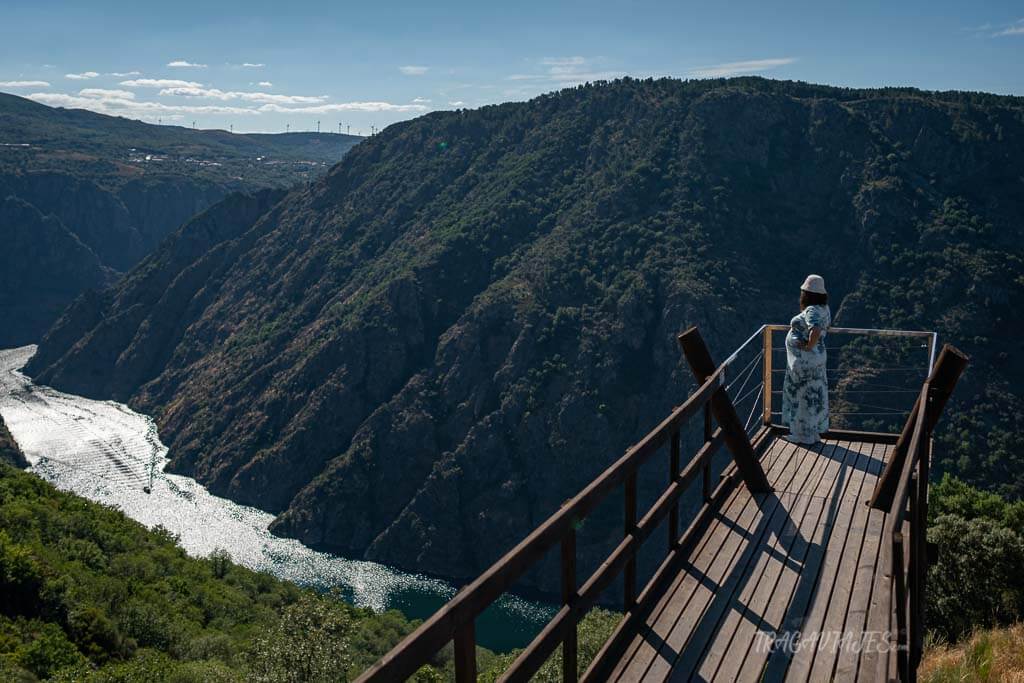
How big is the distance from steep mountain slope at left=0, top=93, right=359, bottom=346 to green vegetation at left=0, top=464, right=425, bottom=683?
363 feet

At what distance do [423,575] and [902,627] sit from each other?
52.2 m

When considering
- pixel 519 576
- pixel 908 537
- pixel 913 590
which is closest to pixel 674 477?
pixel 908 537

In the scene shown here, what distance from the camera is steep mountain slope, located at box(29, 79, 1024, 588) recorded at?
5584cm

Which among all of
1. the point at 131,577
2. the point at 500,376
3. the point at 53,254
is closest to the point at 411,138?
the point at 500,376

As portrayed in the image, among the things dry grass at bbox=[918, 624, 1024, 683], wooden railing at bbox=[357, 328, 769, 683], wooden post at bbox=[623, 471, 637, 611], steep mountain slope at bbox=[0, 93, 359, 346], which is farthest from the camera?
steep mountain slope at bbox=[0, 93, 359, 346]

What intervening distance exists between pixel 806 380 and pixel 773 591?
335 cm

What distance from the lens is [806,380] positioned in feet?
25.8

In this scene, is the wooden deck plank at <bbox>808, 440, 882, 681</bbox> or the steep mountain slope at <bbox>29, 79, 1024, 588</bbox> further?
the steep mountain slope at <bbox>29, 79, 1024, 588</bbox>

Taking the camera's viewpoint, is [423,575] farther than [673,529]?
Yes

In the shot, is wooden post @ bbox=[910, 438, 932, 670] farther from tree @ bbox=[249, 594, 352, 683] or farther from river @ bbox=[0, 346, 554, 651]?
river @ bbox=[0, 346, 554, 651]

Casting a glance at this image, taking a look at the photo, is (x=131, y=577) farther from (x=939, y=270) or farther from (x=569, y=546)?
(x=939, y=270)

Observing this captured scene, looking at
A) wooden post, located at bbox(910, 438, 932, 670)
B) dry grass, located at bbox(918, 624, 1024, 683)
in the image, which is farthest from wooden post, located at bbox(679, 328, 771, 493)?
dry grass, located at bbox(918, 624, 1024, 683)

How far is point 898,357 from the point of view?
49.7 meters

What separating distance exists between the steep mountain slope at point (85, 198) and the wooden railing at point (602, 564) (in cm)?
13797
